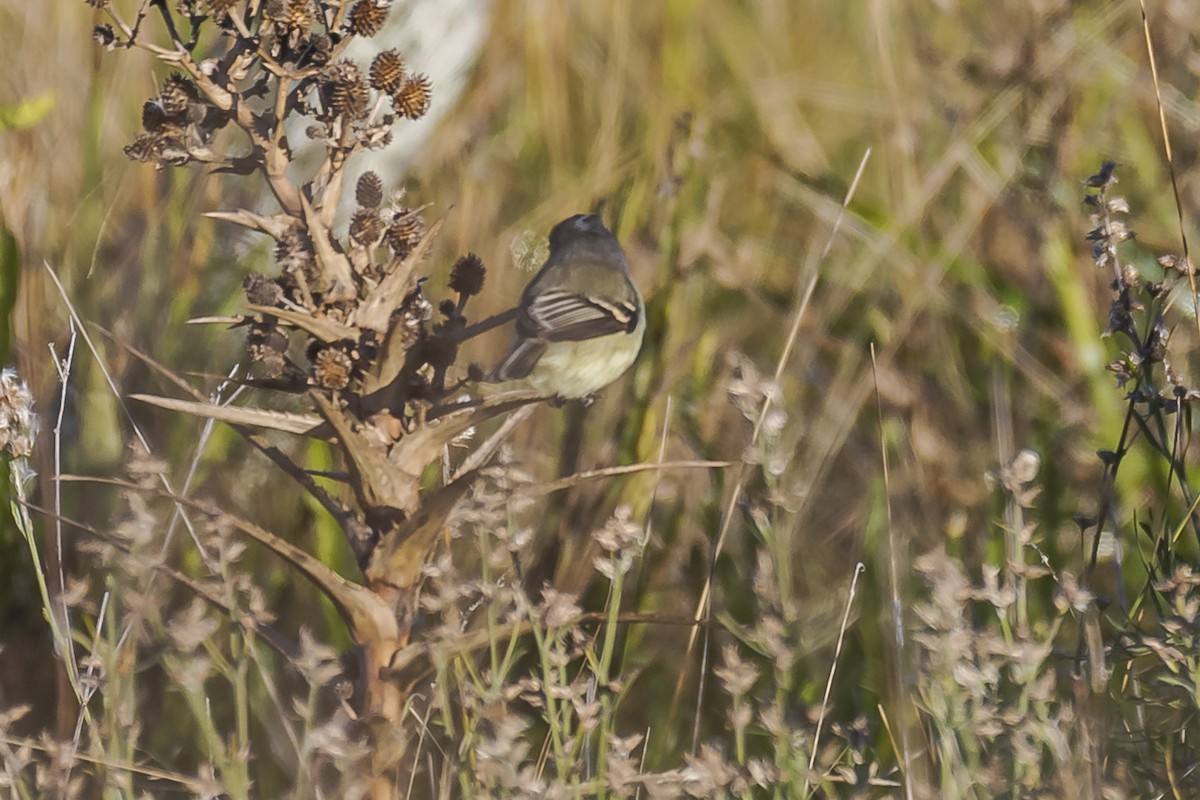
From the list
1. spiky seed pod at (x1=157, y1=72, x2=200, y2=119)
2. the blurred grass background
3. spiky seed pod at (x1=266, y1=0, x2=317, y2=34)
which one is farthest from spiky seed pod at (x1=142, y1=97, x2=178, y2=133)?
the blurred grass background

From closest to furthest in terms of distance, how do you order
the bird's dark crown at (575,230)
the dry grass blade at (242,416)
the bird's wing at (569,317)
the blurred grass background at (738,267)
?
the dry grass blade at (242,416), the bird's wing at (569,317), the blurred grass background at (738,267), the bird's dark crown at (575,230)

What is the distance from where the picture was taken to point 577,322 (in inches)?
76.0

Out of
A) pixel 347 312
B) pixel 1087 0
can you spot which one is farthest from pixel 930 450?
pixel 347 312

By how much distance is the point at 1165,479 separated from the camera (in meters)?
1.81

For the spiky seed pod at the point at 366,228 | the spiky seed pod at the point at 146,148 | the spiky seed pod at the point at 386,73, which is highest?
the spiky seed pod at the point at 386,73

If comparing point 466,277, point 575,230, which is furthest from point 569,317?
point 466,277

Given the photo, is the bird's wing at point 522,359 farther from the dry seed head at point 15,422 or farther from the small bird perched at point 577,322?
the dry seed head at point 15,422

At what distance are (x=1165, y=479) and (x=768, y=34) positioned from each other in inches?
69.9

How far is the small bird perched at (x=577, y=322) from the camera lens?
192 centimetres

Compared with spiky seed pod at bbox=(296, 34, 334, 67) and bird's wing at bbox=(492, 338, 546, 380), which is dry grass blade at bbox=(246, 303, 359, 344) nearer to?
spiky seed pod at bbox=(296, 34, 334, 67)

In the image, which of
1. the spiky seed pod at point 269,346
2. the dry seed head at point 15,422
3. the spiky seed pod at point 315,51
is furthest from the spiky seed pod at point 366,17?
the dry seed head at point 15,422

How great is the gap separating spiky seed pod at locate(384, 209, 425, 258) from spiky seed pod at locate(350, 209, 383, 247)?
0.04 ft

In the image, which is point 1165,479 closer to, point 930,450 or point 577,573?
point 930,450

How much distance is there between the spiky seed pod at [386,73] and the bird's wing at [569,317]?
0.76 meters
